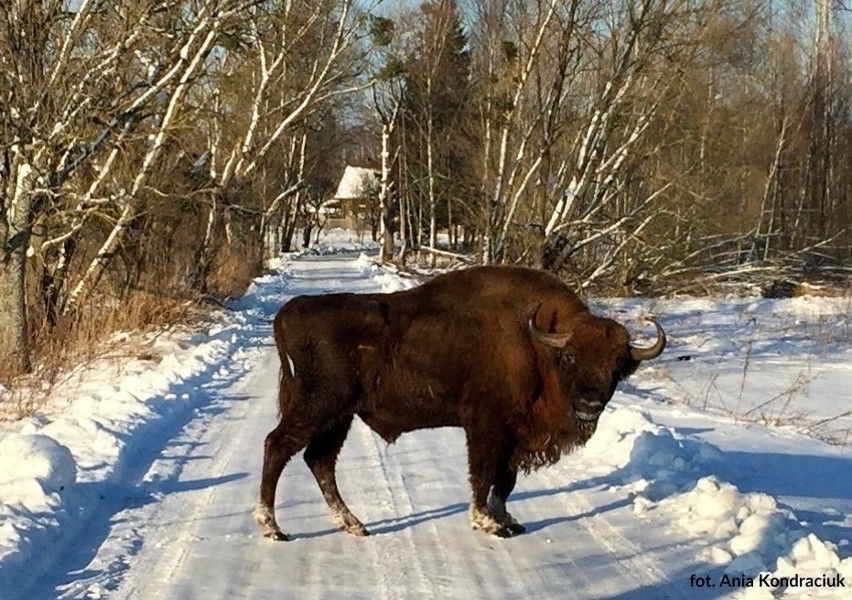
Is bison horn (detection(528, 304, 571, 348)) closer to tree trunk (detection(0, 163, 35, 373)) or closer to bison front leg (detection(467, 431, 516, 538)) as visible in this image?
bison front leg (detection(467, 431, 516, 538))

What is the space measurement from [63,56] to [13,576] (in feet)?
30.3

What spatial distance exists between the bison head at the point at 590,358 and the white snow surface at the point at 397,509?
95 cm

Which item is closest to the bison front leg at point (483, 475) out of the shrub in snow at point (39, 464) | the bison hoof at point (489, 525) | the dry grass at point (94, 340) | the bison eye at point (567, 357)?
the bison hoof at point (489, 525)

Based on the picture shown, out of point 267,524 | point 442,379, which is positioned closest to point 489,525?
point 442,379

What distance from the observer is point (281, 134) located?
22.1 m

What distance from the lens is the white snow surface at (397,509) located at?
5262 millimetres

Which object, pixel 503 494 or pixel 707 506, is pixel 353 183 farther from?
pixel 707 506

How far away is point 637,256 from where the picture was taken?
66.1 feet

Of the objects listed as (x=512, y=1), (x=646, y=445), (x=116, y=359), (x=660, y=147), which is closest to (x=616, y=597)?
(x=646, y=445)

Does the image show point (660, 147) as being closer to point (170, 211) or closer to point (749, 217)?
point (170, 211)

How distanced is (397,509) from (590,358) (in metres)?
1.92

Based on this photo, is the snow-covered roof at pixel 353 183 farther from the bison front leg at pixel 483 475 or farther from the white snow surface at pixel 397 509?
the bison front leg at pixel 483 475

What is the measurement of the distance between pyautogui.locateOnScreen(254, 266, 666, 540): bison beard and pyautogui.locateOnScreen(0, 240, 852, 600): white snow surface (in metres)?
0.44

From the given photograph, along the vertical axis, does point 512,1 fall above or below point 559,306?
above
